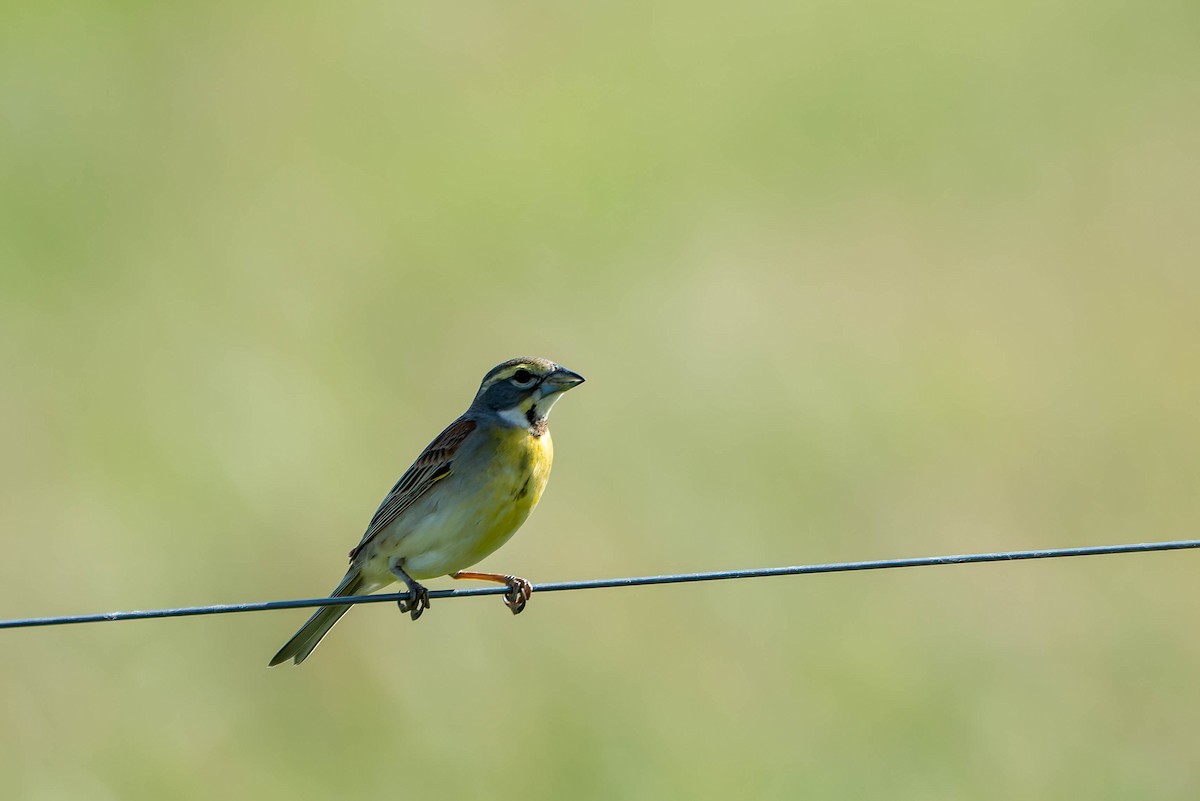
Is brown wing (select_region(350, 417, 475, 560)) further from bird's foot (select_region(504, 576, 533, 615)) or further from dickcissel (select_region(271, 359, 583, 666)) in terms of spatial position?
bird's foot (select_region(504, 576, 533, 615))

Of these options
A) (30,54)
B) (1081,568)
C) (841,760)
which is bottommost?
(841,760)

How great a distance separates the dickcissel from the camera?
8977mm

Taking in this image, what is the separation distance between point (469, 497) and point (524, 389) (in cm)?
73

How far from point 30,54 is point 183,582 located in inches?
440

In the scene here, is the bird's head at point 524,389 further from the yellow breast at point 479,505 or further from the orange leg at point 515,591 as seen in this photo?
the orange leg at point 515,591

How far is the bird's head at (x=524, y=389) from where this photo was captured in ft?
30.7

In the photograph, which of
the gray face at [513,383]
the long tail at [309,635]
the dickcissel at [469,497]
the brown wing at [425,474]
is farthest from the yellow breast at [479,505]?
the long tail at [309,635]

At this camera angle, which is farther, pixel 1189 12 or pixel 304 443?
pixel 1189 12

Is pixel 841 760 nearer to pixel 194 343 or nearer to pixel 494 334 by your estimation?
pixel 494 334

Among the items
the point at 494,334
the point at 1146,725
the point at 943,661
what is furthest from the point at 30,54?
the point at 1146,725

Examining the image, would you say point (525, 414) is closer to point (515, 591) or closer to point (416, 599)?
point (515, 591)

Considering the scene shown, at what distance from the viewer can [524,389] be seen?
9.41 m

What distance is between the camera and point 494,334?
21.3 metres

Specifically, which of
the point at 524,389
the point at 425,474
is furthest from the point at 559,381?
the point at 425,474
